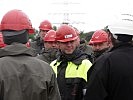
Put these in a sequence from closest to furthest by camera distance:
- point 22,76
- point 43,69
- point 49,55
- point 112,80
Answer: point 22,76, point 43,69, point 112,80, point 49,55

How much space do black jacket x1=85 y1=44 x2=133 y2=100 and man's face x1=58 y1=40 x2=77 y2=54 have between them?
1519mm

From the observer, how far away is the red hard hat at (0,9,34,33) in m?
3.33

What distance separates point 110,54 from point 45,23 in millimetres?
5590

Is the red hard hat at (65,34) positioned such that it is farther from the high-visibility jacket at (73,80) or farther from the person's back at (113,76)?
the person's back at (113,76)

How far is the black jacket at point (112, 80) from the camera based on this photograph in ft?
11.7

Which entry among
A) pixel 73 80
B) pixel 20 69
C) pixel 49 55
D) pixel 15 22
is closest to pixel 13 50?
pixel 20 69

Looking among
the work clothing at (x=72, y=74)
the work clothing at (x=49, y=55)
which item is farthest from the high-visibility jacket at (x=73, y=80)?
the work clothing at (x=49, y=55)

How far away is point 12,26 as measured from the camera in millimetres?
3320

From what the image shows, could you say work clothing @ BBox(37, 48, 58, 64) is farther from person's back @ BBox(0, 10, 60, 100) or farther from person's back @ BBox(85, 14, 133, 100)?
person's back @ BBox(0, 10, 60, 100)

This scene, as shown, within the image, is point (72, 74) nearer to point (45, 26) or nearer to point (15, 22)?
point (15, 22)

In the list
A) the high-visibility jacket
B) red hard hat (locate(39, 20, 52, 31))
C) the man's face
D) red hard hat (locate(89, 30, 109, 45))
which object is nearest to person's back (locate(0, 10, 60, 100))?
the high-visibility jacket

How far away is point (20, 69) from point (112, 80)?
39.6 inches

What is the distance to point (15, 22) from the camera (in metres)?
3.35

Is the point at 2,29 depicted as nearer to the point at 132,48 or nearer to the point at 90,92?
the point at 90,92
